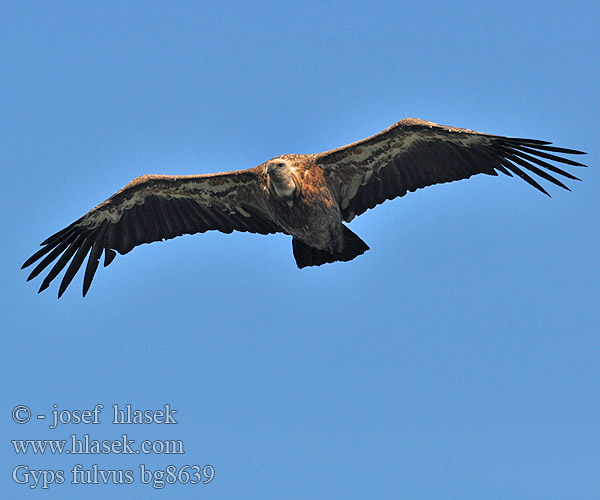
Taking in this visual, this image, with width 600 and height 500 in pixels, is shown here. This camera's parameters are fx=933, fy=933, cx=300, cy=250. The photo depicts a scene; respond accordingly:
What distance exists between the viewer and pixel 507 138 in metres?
11.7

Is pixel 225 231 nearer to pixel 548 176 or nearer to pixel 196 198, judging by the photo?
pixel 196 198

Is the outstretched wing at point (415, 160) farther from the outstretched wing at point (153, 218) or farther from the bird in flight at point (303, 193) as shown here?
the outstretched wing at point (153, 218)

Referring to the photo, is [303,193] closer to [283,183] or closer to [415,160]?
[283,183]

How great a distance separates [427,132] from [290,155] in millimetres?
1782

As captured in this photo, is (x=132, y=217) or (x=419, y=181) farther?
(x=132, y=217)

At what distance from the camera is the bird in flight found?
11.9 meters

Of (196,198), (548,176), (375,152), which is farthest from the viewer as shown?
(196,198)

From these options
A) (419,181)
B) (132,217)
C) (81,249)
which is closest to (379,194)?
(419,181)

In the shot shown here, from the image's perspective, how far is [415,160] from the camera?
12.3m

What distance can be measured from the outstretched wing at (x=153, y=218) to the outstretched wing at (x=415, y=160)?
48.9 inches

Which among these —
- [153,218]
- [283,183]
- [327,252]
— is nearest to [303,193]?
[283,183]

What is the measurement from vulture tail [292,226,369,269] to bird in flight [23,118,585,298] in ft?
0.04

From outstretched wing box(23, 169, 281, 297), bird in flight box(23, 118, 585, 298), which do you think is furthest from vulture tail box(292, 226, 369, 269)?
outstretched wing box(23, 169, 281, 297)

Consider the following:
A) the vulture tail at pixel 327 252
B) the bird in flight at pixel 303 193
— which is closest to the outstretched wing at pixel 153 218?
the bird in flight at pixel 303 193
